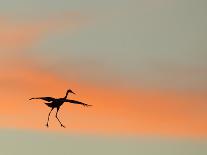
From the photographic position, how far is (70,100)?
65.2m

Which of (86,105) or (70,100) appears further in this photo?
(70,100)

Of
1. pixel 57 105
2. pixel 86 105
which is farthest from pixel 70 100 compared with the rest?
pixel 86 105

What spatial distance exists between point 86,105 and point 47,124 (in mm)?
5188

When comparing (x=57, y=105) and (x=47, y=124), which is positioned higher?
(x=57, y=105)

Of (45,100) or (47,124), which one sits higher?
(45,100)

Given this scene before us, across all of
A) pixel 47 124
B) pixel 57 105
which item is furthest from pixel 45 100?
pixel 47 124

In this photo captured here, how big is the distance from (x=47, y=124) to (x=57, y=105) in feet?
26.5

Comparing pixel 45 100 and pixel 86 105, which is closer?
pixel 86 105

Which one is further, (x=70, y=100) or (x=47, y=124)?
(x=70, y=100)

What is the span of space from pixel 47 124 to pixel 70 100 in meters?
8.13

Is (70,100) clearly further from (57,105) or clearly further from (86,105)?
(86,105)

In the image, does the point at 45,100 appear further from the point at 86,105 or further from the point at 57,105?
the point at 86,105

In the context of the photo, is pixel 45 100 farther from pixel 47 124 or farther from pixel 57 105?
pixel 47 124

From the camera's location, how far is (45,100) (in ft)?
212
